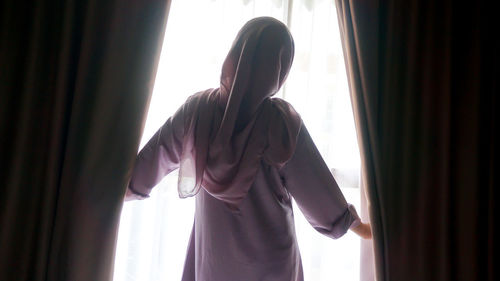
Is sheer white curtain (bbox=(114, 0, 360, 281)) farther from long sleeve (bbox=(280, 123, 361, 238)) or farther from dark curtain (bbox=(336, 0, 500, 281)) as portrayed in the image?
long sleeve (bbox=(280, 123, 361, 238))

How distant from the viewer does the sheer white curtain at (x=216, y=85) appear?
47.8 inches

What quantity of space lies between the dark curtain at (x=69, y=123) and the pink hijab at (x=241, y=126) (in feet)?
0.69

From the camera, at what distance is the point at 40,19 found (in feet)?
3.26

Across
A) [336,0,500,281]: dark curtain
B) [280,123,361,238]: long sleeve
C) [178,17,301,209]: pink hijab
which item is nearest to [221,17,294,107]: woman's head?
[178,17,301,209]: pink hijab

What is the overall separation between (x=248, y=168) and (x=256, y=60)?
0.30m

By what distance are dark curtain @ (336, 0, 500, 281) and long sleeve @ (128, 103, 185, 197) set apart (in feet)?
1.92

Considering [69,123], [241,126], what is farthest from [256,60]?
[69,123]

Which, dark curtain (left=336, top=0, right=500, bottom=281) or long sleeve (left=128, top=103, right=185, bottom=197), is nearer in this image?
long sleeve (left=128, top=103, right=185, bottom=197)

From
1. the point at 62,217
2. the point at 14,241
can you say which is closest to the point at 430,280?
the point at 62,217

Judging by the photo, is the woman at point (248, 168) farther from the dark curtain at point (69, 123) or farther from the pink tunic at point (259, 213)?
the dark curtain at point (69, 123)

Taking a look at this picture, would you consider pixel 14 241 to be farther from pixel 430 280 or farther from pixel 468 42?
pixel 468 42

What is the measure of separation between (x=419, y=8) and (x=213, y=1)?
29.2 inches

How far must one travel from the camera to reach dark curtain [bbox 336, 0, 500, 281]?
109cm

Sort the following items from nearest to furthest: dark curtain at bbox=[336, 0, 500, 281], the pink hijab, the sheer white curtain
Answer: the pink hijab, dark curtain at bbox=[336, 0, 500, 281], the sheer white curtain
